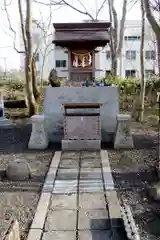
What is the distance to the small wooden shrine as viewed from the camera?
8133 millimetres

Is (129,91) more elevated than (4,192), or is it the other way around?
(129,91)

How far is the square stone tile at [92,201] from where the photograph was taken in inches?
161

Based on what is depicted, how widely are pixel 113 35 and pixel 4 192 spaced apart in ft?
39.2

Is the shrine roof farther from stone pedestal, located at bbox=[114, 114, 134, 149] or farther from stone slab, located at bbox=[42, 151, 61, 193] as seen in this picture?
stone slab, located at bbox=[42, 151, 61, 193]

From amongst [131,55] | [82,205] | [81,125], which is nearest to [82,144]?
[81,125]

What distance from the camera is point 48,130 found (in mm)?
7875

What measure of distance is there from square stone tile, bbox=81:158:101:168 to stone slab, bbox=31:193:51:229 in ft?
4.95

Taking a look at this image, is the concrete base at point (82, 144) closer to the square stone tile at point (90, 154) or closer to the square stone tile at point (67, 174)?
the square stone tile at point (90, 154)

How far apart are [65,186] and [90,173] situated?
72 centimetres

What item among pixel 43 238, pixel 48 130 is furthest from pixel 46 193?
pixel 48 130

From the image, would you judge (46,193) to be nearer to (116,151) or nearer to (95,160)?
(95,160)

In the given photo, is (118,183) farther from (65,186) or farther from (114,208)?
(114,208)

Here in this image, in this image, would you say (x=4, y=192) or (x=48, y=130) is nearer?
(x=4, y=192)

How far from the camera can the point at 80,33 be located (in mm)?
8188
